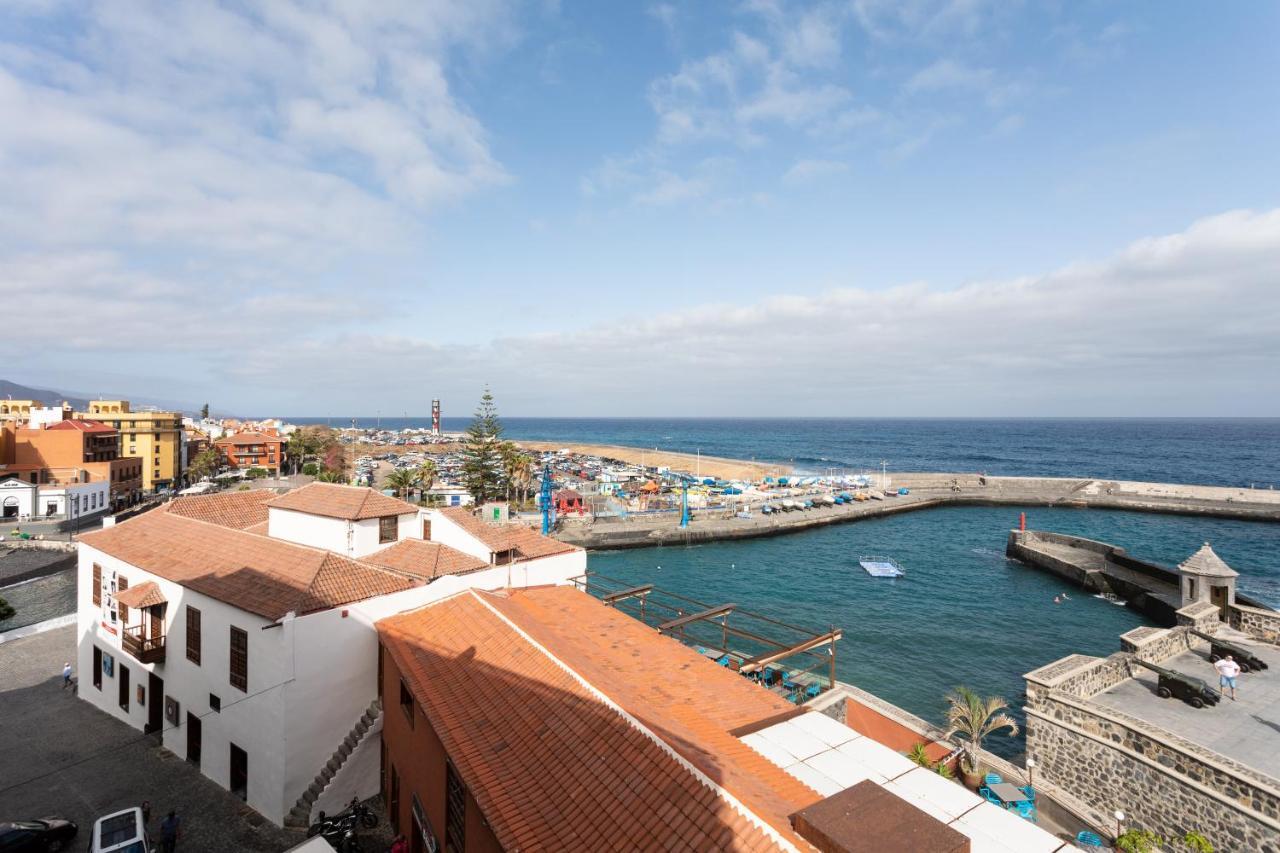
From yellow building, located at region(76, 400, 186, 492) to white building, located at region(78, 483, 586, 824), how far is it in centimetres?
5795

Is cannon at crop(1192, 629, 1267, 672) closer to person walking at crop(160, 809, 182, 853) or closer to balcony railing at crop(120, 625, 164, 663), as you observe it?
person walking at crop(160, 809, 182, 853)

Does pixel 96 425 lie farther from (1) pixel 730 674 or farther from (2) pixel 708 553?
(1) pixel 730 674

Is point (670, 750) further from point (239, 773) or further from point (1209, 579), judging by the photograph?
point (1209, 579)

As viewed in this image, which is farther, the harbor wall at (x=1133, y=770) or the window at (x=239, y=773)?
the window at (x=239, y=773)

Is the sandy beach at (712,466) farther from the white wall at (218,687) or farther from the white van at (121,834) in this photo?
the white van at (121,834)

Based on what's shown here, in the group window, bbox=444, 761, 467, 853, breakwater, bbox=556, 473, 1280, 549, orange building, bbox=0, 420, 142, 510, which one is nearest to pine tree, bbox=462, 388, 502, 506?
breakwater, bbox=556, 473, 1280, 549

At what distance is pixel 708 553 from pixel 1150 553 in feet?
114

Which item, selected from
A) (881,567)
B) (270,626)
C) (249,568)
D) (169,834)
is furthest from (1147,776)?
(881,567)

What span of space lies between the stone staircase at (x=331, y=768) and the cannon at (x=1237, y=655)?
2202 cm

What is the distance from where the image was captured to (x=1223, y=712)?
568 inches

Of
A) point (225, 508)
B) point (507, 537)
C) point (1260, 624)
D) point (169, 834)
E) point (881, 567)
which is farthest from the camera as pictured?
point (881, 567)

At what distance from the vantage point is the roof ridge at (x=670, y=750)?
5906 millimetres

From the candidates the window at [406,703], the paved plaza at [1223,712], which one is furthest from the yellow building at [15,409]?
the paved plaza at [1223,712]

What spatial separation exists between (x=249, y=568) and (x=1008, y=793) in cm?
1991
